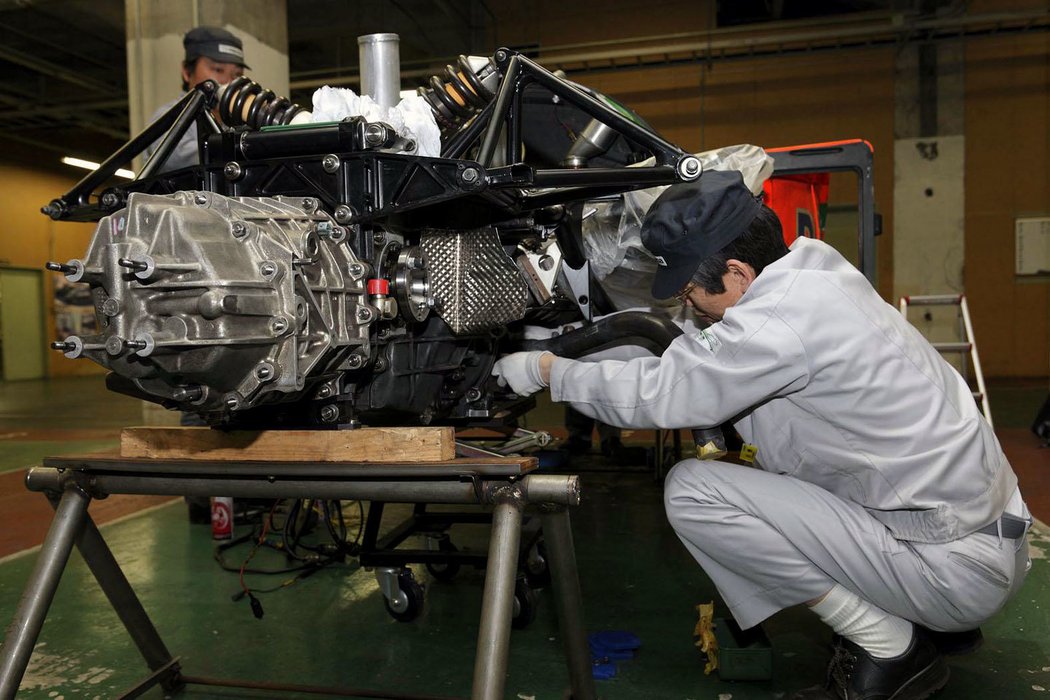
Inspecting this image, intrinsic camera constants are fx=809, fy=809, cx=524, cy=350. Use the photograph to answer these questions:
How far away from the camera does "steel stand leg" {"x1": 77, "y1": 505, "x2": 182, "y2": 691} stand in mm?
1662

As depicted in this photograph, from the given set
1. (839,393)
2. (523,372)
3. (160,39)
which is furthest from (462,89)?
(160,39)

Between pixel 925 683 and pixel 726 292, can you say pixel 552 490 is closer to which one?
pixel 726 292

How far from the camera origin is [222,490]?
143cm

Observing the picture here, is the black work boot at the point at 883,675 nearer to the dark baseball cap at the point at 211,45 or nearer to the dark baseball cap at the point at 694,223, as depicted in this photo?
the dark baseball cap at the point at 694,223

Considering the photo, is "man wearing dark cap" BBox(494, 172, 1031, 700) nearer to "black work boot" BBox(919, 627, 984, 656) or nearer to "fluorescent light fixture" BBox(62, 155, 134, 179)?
"black work boot" BBox(919, 627, 984, 656)

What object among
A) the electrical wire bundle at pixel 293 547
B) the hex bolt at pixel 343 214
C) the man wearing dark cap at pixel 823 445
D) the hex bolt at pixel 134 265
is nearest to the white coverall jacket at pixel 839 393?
the man wearing dark cap at pixel 823 445

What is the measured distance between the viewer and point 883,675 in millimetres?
1613

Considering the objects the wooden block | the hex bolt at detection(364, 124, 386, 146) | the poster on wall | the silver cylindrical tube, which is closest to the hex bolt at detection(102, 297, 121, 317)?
the wooden block

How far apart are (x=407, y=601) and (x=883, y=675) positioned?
1153 mm

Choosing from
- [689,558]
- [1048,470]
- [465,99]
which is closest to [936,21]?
[1048,470]

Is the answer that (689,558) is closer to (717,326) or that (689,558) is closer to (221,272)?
(717,326)

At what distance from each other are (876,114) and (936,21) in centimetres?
109

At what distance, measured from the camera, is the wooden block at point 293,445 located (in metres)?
1.36

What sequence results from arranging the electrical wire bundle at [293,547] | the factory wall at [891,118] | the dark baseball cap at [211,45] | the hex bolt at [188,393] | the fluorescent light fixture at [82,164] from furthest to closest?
1. the fluorescent light fixture at [82,164]
2. the factory wall at [891,118]
3. the dark baseball cap at [211,45]
4. the electrical wire bundle at [293,547]
5. the hex bolt at [188,393]
